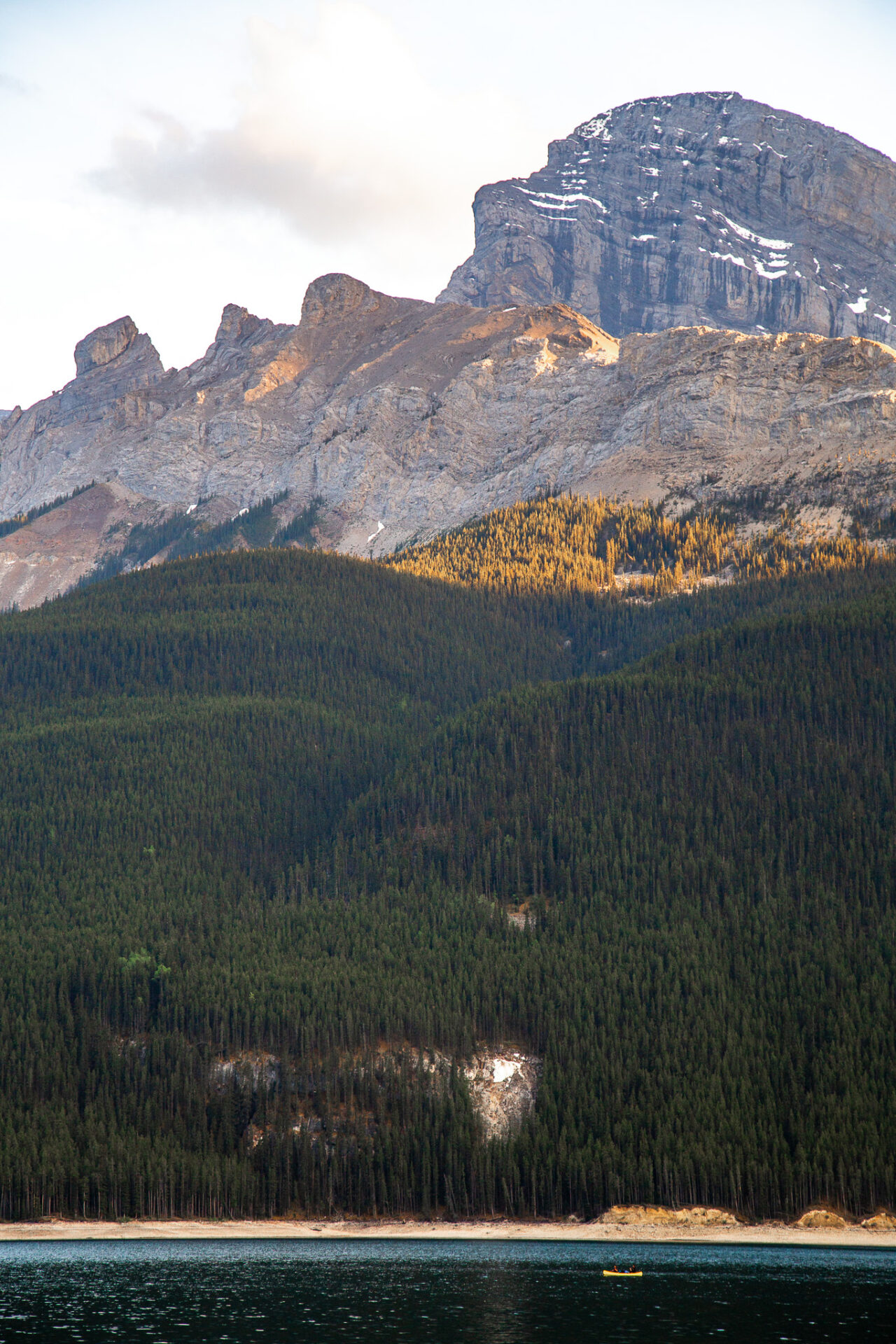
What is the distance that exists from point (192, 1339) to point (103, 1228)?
63.9 m

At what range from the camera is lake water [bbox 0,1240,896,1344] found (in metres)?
102

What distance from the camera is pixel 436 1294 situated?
119375 mm

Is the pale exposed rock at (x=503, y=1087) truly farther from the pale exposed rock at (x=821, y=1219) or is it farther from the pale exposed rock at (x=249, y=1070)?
the pale exposed rock at (x=821, y=1219)

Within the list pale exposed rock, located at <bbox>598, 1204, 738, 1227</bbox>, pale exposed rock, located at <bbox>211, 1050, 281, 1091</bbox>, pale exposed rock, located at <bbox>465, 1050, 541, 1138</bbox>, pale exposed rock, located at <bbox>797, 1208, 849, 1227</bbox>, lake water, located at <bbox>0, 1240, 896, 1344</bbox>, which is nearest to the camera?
lake water, located at <bbox>0, 1240, 896, 1344</bbox>

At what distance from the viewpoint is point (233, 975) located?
192625mm

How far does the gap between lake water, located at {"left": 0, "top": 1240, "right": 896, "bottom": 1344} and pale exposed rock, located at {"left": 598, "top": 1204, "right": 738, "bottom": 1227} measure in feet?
25.6

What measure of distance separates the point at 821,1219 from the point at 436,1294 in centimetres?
5625

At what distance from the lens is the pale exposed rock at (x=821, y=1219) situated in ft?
518

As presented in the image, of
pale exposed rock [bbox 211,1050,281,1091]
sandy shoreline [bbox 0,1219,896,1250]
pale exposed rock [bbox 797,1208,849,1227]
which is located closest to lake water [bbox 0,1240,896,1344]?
sandy shoreline [bbox 0,1219,896,1250]

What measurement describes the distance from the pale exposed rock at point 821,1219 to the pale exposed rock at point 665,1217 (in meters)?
7.05

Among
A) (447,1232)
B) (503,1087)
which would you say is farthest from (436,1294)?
(503,1087)

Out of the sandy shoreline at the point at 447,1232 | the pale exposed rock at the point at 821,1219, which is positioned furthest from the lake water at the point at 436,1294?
the pale exposed rock at the point at 821,1219

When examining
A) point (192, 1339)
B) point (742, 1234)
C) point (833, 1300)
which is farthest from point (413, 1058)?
point (192, 1339)

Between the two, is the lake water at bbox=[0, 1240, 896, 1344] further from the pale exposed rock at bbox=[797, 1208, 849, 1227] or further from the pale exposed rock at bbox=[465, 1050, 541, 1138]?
the pale exposed rock at bbox=[465, 1050, 541, 1138]
